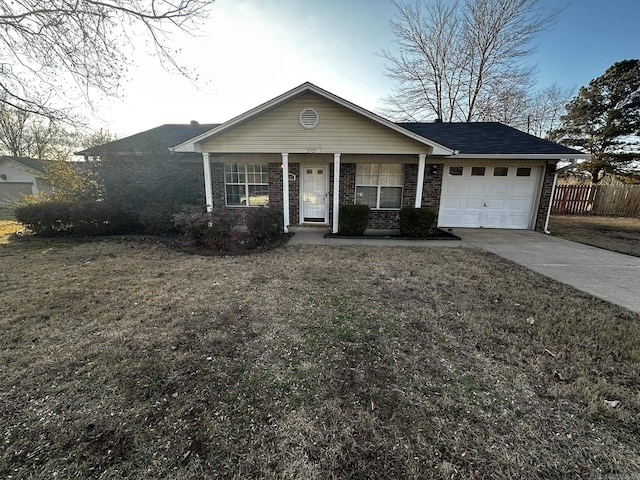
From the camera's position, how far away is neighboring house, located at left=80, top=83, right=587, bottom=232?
8.34 meters

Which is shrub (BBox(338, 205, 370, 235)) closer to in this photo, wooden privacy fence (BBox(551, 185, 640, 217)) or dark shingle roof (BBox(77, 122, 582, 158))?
dark shingle roof (BBox(77, 122, 582, 158))

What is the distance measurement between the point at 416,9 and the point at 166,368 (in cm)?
2292

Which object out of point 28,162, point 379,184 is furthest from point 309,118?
point 28,162

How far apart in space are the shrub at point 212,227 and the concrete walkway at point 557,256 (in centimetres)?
182

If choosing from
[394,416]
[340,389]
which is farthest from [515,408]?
[340,389]

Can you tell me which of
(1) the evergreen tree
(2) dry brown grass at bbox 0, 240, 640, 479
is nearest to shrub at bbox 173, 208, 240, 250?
(2) dry brown grass at bbox 0, 240, 640, 479

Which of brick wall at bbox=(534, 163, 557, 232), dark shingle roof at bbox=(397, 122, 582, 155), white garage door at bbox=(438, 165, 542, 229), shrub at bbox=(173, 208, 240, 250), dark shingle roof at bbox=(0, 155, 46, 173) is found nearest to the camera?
shrub at bbox=(173, 208, 240, 250)

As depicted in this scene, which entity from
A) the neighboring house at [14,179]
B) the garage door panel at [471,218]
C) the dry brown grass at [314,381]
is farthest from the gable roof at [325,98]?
the neighboring house at [14,179]

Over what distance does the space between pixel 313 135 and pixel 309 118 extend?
1.70 ft

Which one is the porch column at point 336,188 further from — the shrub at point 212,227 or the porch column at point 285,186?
the shrub at point 212,227

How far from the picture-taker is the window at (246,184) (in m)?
9.99

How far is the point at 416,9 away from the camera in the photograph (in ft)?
56.3

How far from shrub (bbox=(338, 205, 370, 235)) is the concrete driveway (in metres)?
3.09

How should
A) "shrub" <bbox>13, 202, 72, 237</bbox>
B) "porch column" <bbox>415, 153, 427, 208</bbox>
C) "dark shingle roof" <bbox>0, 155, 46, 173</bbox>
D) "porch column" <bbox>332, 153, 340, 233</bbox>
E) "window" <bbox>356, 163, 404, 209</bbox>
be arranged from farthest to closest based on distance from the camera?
"dark shingle roof" <bbox>0, 155, 46, 173</bbox>, "window" <bbox>356, 163, 404, 209</bbox>, "porch column" <bbox>332, 153, 340, 233</bbox>, "porch column" <bbox>415, 153, 427, 208</bbox>, "shrub" <bbox>13, 202, 72, 237</bbox>
